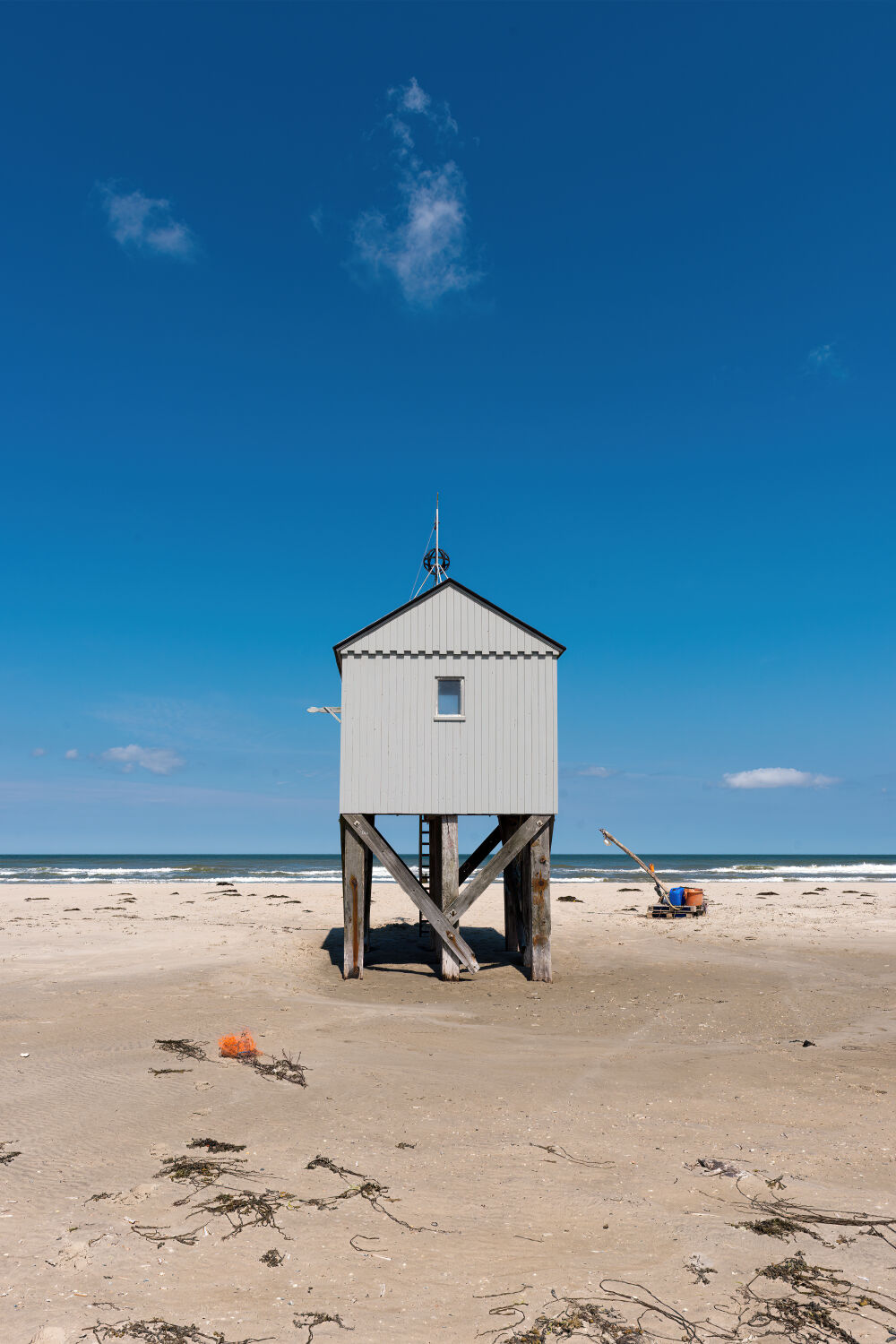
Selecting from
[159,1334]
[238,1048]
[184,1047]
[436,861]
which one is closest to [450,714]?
[436,861]

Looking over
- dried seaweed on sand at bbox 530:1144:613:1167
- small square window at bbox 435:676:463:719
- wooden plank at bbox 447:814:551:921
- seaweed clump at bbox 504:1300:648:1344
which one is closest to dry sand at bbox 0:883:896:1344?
dried seaweed on sand at bbox 530:1144:613:1167

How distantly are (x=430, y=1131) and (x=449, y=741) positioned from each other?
8892 millimetres

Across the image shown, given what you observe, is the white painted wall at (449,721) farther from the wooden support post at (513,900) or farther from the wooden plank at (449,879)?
the wooden support post at (513,900)

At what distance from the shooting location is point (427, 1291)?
4969 millimetres

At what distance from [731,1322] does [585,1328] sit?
85cm

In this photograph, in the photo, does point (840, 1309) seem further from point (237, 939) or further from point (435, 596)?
point (237, 939)

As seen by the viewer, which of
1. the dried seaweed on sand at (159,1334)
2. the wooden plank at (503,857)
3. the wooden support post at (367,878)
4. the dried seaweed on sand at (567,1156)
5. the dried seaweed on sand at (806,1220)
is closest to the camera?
the dried seaweed on sand at (159,1334)

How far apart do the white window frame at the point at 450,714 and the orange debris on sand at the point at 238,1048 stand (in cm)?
730

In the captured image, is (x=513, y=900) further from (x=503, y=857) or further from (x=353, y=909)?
(x=353, y=909)

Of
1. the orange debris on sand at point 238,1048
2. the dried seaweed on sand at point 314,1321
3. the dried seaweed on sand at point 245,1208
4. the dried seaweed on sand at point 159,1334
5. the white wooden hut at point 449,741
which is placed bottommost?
the orange debris on sand at point 238,1048

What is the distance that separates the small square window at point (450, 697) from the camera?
16219 mm

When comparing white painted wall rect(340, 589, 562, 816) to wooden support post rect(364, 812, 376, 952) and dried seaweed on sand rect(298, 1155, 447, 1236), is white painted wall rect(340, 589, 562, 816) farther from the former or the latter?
dried seaweed on sand rect(298, 1155, 447, 1236)

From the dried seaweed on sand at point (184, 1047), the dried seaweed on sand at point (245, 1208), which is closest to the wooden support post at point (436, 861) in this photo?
the dried seaweed on sand at point (184, 1047)

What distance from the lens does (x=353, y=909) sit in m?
16.1
